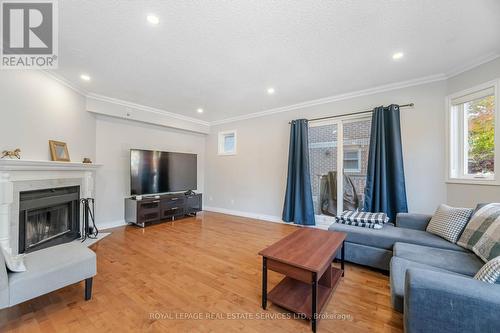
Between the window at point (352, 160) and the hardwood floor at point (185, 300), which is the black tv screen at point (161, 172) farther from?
the window at point (352, 160)

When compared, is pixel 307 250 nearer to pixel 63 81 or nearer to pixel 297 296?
pixel 297 296

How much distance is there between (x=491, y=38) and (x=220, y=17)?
286cm

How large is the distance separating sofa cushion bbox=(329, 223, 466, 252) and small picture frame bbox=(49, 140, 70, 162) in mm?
4010

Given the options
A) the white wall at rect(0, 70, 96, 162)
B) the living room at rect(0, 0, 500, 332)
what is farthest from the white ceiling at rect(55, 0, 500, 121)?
the white wall at rect(0, 70, 96, 162)

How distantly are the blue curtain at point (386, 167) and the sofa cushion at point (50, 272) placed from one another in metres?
3.74

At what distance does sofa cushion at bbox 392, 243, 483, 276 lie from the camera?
1.69 m

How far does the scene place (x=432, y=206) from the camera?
3.14m

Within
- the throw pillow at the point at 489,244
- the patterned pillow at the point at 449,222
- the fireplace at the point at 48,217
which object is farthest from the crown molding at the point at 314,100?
the throw pillow at the point at 489,244

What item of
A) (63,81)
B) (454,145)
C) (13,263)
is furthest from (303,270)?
(63,81)

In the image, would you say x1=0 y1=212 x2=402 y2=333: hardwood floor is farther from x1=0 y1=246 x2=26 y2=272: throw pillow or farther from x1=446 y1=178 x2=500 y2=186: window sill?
x1=446 y1=178 x2=500 y2=186: window sill

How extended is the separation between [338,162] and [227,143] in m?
3.01

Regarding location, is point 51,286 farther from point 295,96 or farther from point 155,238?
point 295,96

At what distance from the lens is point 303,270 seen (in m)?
1.59

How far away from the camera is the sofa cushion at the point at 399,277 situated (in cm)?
150
